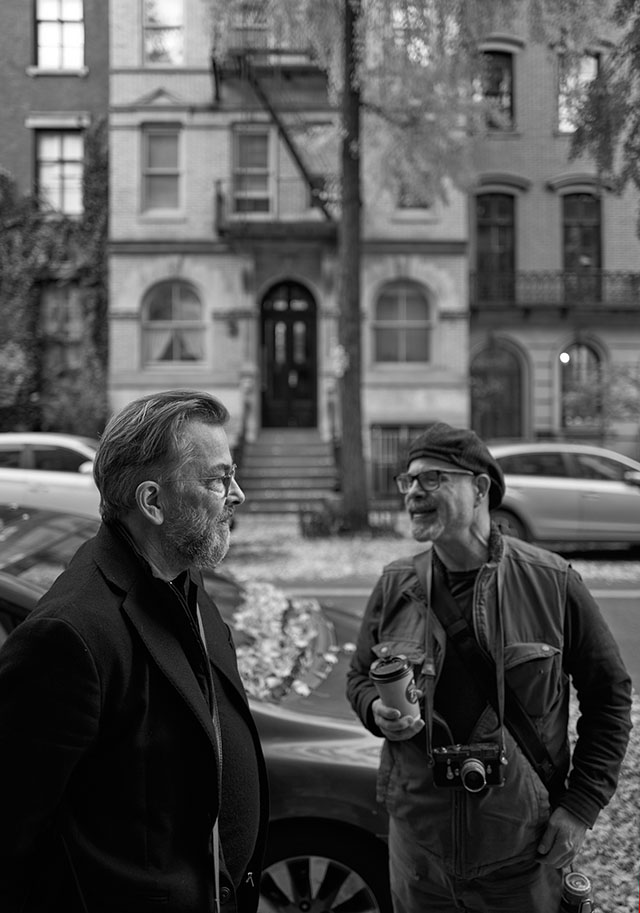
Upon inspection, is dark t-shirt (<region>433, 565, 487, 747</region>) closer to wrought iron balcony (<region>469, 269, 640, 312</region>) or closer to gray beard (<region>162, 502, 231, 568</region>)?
gray beard (<region>162, 502, 231, 568</region>)

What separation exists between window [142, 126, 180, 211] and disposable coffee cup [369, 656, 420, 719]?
2032 centimetres

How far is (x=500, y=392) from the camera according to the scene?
2316 centimetres

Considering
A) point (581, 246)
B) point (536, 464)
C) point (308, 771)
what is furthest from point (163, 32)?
point (308, 771)

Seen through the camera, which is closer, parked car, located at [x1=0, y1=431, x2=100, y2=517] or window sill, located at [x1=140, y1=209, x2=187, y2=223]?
parked car, located at [x1=0, y1=431, x2=100, y2=517]

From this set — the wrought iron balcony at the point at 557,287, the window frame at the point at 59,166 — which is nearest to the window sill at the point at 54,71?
the window frame at the point at 59,166

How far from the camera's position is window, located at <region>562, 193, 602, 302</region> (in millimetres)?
23516

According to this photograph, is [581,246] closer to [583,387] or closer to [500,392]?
[500,392]

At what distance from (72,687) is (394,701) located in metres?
0.88

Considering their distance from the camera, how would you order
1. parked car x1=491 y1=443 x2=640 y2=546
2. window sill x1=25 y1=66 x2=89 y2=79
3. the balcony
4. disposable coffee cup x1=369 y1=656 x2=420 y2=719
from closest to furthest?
disposable coffee cup x1=369 y1=656 x2=420 y2=719 → parked car x1=491 y1=443 x2=640 y2=546 → the balcony → window sill x1=25 y1=66 x2=89 y2=79

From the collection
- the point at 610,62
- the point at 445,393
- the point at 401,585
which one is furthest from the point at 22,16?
the point at 401,585

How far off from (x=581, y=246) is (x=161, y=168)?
39.2 feet

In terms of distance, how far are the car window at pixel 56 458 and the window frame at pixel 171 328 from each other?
28.3 feet

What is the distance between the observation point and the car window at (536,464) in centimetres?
1199

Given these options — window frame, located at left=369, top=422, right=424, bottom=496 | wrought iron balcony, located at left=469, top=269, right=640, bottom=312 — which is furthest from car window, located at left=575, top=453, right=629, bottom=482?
wrought iron balcony, located at left=469, top=269, right=640, bottom=312
